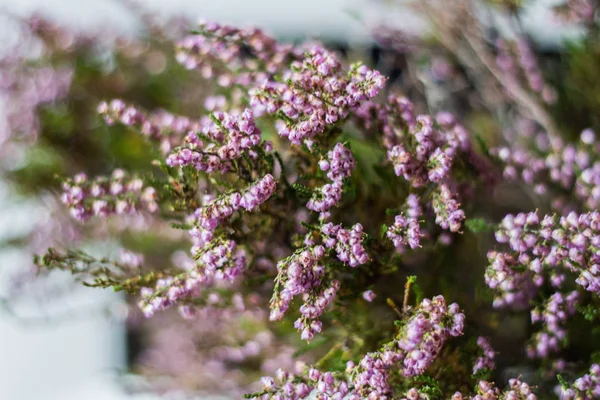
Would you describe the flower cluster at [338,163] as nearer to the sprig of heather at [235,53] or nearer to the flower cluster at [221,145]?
the flower cluster at [221,145]

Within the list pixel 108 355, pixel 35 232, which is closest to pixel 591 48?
pixel 35 232

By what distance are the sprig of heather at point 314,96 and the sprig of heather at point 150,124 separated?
14 cm

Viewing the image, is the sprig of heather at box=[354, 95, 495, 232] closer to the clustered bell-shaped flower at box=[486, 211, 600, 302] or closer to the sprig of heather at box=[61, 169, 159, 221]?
the clustered bell-shaped flower at box=[486, 211, 600, 302]

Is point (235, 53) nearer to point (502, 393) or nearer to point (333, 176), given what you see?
point (333, 176)

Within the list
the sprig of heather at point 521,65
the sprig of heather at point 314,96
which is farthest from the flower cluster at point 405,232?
the sprig of heather at point 521,65

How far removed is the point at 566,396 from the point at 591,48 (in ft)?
1.75

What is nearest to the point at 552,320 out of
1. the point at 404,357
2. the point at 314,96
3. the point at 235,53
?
the point at 404,357

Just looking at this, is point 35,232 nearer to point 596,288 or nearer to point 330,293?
point 330,293

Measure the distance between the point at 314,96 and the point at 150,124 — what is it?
0.23m

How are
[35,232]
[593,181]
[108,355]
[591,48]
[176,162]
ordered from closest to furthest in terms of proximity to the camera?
[176,162]
[593,181]
[591,48]
[35,232]
[108,355]

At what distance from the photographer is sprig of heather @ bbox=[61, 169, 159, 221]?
635 millimetres

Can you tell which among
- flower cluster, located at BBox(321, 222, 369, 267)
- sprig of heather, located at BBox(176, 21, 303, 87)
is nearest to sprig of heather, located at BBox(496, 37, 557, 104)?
sprig of heather, located at BBox(176, 21, 303, 87)

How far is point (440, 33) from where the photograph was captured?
94cm

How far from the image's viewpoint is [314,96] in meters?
0.56
